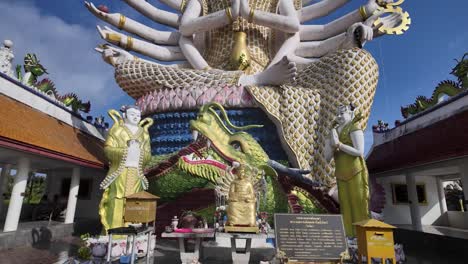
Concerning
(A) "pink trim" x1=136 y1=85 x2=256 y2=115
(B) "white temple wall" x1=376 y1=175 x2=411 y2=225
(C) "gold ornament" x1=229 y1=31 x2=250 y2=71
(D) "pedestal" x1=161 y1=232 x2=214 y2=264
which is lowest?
(D) "pedestal" x1=161 y1=232 x2=214 y2=264

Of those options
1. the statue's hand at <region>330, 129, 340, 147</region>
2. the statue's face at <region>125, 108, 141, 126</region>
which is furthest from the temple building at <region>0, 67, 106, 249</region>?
the statue's hand at <region>330, 129, 340, 147</region>

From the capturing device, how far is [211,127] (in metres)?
7.99

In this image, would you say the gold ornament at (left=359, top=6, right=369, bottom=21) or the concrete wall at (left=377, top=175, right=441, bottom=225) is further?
the concrete wall at (left=377, top=175, right=441, bottom=225)

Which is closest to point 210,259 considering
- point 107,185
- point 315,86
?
point 107,185

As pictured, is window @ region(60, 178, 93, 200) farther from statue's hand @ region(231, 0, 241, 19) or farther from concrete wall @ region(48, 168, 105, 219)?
statue's hand @ region(231, 0, 241, 19)

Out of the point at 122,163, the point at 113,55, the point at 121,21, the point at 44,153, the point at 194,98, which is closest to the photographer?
the point at 122,163

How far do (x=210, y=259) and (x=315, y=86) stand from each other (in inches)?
232

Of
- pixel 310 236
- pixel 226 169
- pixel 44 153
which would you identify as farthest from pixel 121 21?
pixel 310 236

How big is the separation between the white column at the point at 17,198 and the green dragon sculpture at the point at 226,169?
318 centimetres

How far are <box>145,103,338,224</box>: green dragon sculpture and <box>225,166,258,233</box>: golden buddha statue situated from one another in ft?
5.08

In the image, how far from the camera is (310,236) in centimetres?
429

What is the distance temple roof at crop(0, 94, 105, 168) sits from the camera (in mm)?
6668

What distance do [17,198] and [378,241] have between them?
25.6 ft

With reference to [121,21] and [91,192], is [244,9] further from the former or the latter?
[91,192]
